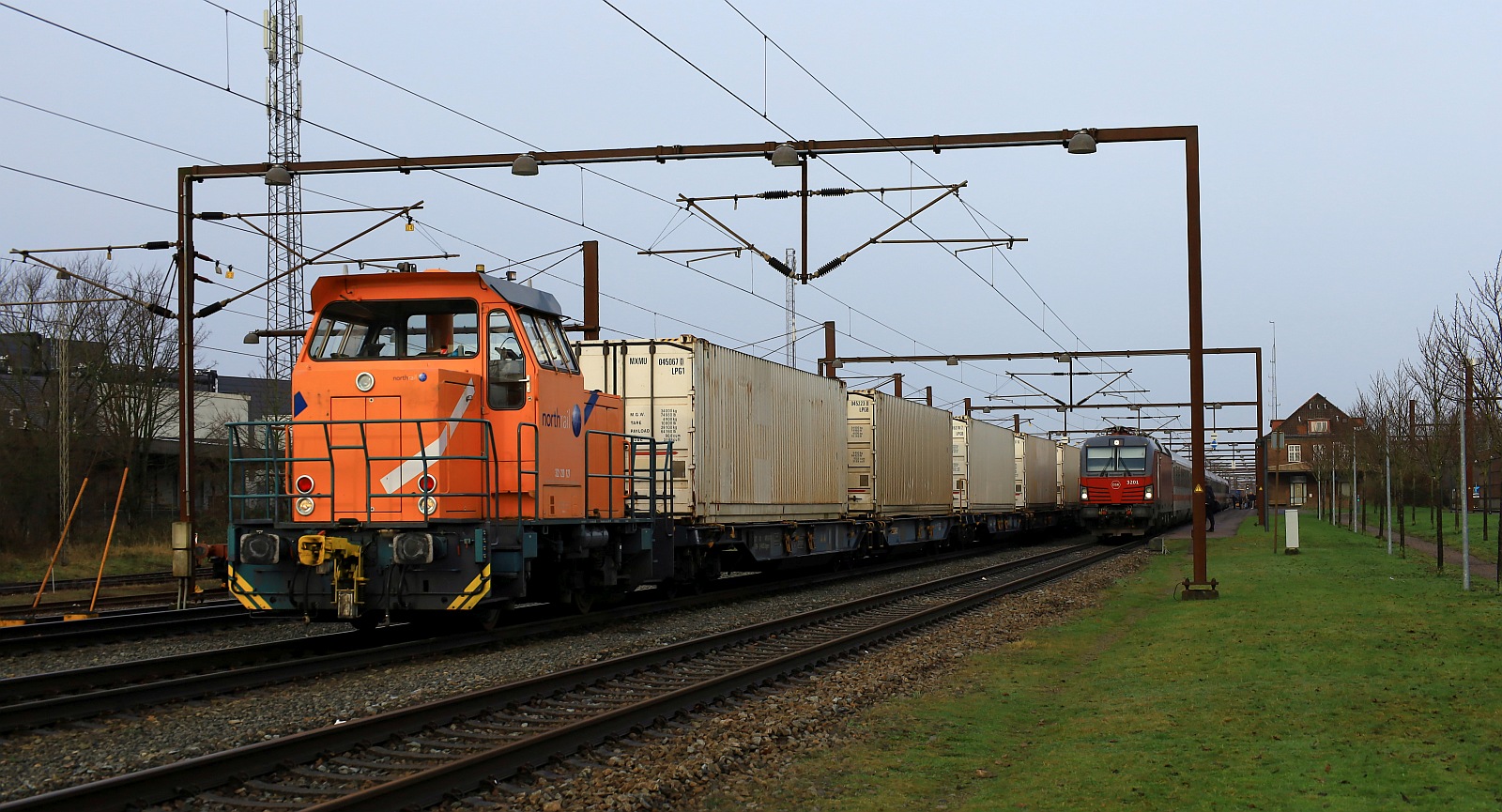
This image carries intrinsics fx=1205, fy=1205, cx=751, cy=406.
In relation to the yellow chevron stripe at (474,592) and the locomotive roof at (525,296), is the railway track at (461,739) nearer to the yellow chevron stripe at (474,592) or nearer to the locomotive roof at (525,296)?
the yellow chevron stripe at (474,592)

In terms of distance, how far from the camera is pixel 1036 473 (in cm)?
4441

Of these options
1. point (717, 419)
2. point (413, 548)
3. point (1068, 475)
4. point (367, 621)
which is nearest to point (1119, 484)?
point (1068, 475)

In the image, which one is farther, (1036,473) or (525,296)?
(1036,473)

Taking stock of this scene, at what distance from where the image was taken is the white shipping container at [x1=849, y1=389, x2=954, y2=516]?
26516 millimetres

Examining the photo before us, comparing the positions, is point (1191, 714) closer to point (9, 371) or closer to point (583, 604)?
point (583, 604)

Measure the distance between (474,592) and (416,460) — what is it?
4.72 feet

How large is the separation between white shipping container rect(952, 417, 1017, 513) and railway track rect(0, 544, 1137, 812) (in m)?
21.0

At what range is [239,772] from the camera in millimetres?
6824

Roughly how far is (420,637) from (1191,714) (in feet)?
26.1

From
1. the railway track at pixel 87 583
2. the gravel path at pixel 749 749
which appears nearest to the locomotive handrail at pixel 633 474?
the gravel path at pixel 749 749

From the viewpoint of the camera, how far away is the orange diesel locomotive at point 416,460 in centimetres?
1149

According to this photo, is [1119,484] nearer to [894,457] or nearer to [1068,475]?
[1068,475]

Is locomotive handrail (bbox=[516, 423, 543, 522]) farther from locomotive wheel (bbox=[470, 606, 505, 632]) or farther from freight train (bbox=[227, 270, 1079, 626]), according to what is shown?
locomotive wheel (bbox=[470, 606, 505, 632])

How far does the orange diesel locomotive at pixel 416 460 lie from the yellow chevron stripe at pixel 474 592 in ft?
0.04
